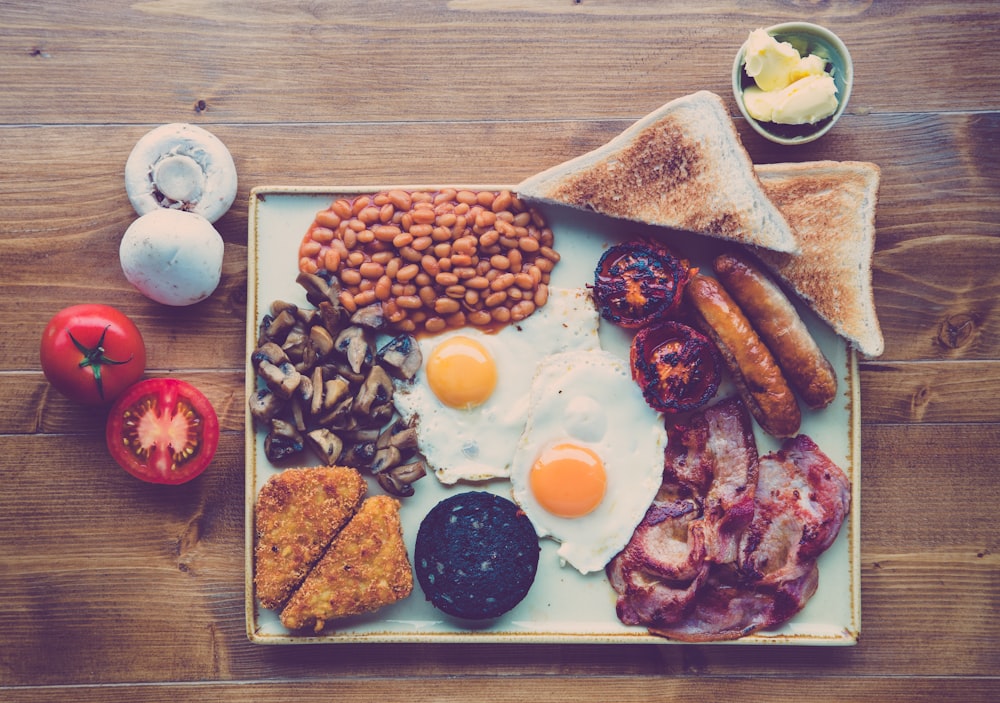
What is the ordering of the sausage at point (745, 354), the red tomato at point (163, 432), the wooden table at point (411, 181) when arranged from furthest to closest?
the wooden table at point (411, 181)
the red tomato at point (163, 432)
the sausage at point (745, 354)

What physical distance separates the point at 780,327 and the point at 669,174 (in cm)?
62

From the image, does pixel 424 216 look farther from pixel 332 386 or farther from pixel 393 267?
pixel 332 386

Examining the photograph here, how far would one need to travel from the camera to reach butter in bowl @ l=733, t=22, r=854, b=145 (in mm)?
2275

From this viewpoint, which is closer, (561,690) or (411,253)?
(411,253)

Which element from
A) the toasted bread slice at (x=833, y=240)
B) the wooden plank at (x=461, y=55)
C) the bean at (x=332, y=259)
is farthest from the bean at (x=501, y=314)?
the toasted bread slice at (x=833, y=240)

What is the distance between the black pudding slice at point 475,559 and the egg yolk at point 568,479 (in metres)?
0.14

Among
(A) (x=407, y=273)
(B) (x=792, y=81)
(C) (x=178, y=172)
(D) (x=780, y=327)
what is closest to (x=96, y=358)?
(C) (x=178, y=172)

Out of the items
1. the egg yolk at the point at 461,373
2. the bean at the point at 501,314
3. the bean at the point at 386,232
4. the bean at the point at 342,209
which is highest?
the bean at the point at 342,209

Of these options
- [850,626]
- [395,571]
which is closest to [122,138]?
[395,571]

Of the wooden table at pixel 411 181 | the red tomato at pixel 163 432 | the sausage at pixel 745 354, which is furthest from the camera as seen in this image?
the wooden table at pixel 411 181

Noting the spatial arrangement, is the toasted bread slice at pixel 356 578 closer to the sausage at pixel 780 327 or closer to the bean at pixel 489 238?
the bean at pixel 489 238

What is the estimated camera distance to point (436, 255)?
7.77ft

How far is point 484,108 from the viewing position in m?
2.51

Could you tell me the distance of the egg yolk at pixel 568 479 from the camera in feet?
7.74
